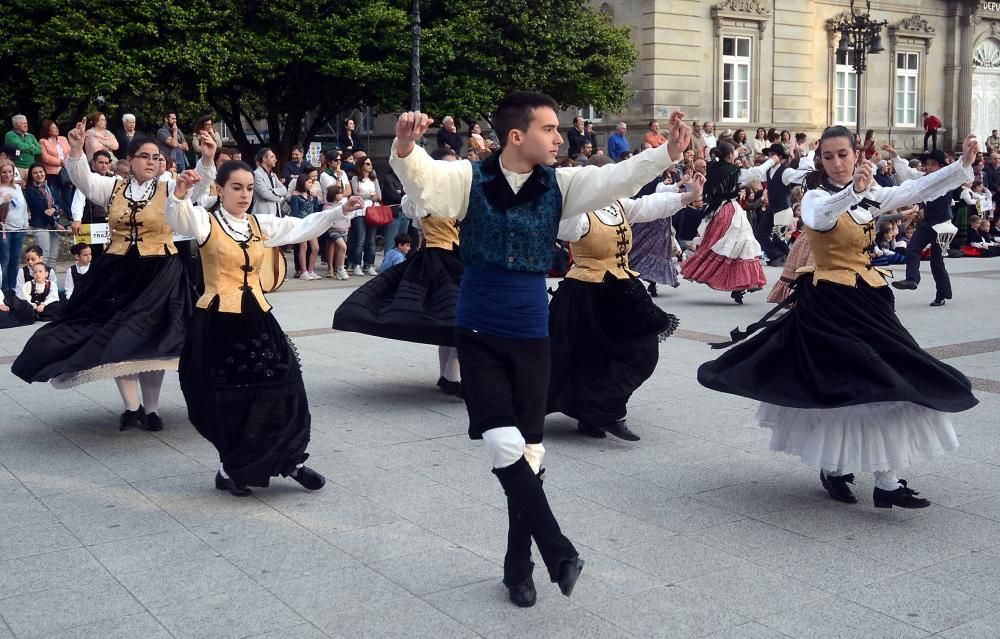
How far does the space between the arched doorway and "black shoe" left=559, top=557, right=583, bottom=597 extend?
32.9m

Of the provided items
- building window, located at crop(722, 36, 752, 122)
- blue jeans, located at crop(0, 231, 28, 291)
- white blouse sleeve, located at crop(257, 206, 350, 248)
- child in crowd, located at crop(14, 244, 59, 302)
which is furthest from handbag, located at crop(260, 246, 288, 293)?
building window, located at crop(722, 36, 752, 122)

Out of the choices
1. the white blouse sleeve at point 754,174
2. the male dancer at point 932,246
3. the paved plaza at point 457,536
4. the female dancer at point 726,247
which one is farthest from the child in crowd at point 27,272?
the male dancer at point 932,246

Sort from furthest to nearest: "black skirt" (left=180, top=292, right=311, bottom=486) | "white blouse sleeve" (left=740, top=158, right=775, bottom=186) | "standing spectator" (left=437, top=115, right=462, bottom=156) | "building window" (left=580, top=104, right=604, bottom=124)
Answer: "building window" (left=580, top=104, right=604, bottom=124), "standing spectator" (left=437, top=115, right=462, bottom=156), "white blouse sleeve" (left=740, top=158, right=775, bottom=186), "black skirt" (left=180, top=292, right=311, bottom=486)

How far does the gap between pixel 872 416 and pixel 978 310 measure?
8.26m

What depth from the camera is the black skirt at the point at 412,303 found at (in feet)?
26.2

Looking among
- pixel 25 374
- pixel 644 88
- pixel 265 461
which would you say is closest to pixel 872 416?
pixel 265 461

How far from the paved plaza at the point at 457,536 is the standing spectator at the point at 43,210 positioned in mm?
6644

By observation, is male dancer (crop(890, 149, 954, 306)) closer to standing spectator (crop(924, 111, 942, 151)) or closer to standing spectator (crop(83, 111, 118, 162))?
standing spectator (crop(83, 111, 118, 162))

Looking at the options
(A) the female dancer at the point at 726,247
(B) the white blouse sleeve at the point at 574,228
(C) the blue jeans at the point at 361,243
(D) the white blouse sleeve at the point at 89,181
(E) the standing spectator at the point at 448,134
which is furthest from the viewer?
(E) the standing spectator at the point at 448,134

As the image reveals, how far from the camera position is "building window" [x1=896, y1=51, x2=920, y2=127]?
1283 inches

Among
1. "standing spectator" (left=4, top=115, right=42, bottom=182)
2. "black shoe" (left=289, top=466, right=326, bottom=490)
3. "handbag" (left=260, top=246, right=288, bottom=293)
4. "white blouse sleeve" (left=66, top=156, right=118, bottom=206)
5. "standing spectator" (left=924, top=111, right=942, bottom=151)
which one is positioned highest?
"standing spectator" (left=924, top=111, right=942, bottom=151)

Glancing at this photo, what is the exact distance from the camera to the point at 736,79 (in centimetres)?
2905

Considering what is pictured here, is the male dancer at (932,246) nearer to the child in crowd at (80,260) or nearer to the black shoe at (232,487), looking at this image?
the child in crowd at (80,260)

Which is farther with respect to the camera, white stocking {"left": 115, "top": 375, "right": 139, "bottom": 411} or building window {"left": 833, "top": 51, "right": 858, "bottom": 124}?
building window {"left": 833, "top": 51, "right": 858, "bottom": 124}
